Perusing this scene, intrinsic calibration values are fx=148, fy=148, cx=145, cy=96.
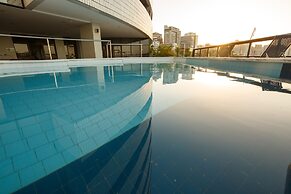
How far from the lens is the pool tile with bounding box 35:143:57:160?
1251 mm

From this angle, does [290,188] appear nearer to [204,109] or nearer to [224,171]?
[224,171]

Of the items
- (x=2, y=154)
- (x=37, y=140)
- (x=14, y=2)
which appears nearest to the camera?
(x=2, y=154)

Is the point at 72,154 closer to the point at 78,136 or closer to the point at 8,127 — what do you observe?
the point at 78,136

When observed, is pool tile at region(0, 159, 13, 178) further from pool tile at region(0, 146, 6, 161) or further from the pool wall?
the pool wall

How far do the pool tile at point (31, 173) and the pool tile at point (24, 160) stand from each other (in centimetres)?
6

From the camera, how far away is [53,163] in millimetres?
1167

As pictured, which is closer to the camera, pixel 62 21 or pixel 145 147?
pixel 145 147

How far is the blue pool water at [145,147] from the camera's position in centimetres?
97

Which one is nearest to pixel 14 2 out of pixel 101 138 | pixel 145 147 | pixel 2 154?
pixel 2 154

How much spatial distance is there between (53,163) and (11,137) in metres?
0.75

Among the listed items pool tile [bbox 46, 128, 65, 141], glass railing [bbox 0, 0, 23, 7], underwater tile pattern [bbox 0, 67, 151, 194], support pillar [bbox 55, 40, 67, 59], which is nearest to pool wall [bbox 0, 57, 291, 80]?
glass railing [bbox 0, 0, 23, 7]

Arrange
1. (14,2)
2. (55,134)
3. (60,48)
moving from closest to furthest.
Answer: (55,134) → (14,2) → (60,48)

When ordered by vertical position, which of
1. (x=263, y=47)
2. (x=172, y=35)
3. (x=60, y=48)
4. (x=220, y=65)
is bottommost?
(x=220, y=65)

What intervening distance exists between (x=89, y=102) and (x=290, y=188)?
2.57 m
